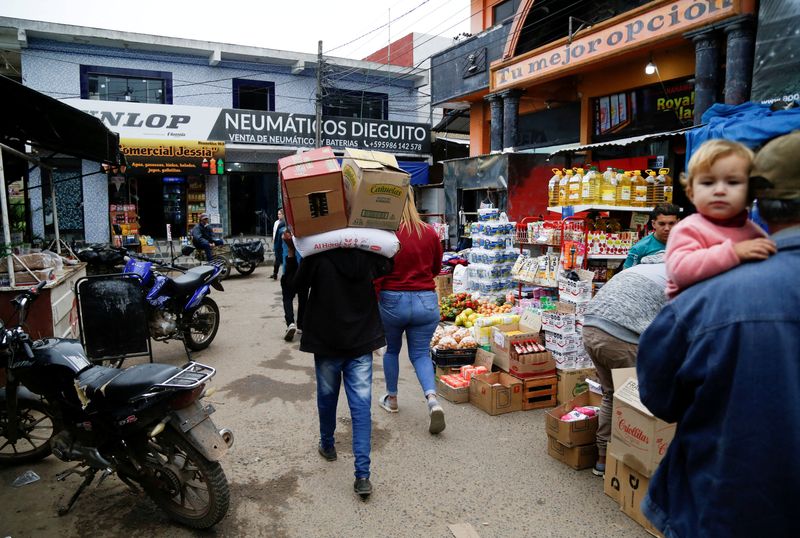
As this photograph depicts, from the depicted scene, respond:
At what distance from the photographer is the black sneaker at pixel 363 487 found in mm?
3574

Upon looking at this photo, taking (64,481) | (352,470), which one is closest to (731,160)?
(352,470)

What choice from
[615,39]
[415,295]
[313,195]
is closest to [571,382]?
[415,295]

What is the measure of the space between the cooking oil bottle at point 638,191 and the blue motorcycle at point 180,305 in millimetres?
5726

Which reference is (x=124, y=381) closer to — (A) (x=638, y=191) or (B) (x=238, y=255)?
(A) (x=638, y=191)

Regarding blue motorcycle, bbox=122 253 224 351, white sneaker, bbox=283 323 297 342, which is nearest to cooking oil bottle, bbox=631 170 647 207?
white sneaker, bbox=283 323 297 342

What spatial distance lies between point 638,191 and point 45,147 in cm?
749

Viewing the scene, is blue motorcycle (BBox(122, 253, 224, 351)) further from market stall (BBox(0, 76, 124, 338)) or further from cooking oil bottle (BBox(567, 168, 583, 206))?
cooking oil bottle (BBox(567, 168, 583, 206))

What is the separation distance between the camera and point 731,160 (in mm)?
1548

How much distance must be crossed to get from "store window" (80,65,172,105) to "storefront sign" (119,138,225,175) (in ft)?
8.20

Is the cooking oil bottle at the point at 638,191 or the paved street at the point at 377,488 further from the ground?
the cooking oil bottle at the point at 638,191

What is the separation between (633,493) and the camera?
11.2 ft

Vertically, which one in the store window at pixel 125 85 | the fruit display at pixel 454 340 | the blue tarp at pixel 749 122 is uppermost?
the store window at pixel 125 85

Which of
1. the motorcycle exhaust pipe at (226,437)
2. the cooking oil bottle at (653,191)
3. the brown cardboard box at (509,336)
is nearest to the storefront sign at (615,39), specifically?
the cooking oil bottle at (653,191)

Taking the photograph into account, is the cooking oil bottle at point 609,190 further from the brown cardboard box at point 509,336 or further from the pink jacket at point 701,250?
the pink jacket at point 701,250
